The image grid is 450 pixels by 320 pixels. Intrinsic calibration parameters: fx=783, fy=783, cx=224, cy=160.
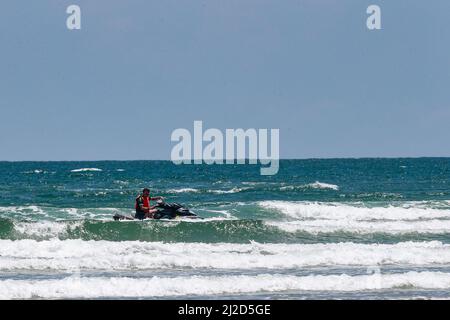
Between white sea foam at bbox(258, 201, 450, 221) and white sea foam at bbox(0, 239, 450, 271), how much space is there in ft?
27.6

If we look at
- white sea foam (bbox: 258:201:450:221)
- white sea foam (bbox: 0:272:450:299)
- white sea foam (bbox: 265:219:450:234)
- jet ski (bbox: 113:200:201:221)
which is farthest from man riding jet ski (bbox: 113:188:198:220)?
white sea foam (bbox: 0:272:450:299)

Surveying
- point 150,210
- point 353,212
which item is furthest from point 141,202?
point 353,212

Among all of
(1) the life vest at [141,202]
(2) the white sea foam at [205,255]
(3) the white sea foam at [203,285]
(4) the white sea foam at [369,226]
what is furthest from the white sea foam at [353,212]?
(3) the white sea foam at [203,285]

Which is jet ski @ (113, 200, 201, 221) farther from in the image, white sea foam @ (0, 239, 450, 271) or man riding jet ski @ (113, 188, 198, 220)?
white sea foam @ (0, 239, 450, 271)

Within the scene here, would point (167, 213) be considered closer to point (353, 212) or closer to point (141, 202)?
point (141, 202)

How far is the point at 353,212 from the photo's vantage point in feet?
105

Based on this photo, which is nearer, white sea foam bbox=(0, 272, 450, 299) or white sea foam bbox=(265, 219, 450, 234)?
white sea foam bbox=(0, 272, 450, 299)

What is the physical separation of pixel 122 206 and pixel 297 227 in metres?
12.2

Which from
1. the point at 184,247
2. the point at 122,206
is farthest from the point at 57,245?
the point at 122,206

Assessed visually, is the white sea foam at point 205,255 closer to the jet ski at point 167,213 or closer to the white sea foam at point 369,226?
the white sea foam at point 369,226

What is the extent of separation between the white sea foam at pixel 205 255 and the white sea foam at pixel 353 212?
8.42 meters

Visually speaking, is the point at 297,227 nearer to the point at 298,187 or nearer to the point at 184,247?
the point at 184,247

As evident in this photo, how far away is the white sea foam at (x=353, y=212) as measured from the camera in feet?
100

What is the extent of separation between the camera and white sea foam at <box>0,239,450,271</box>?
18.1 meters
